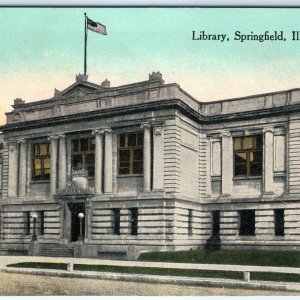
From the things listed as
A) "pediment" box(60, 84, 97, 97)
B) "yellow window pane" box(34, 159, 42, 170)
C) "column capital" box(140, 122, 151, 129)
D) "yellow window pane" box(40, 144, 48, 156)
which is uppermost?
"pediment" box(60, 84, 97, 97)

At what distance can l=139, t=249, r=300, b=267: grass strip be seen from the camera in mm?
33284

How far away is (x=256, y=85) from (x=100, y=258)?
48.2 feet

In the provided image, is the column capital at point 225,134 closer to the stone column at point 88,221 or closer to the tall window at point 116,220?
the tall window at point 116,220

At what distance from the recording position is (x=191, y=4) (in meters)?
26.0

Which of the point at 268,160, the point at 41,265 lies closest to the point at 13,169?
the point at 41,265

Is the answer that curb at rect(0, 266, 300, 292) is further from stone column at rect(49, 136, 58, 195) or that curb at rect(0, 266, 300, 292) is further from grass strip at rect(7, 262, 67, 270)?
stone column at rect(49, 136, 58, 195)

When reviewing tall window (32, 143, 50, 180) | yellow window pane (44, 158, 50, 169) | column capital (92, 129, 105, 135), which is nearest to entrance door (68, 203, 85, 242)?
tall window (32, 143, 50, 180)

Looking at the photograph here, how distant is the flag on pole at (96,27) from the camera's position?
27703mm

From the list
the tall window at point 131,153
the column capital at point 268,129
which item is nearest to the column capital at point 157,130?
the tall window at point 131,153

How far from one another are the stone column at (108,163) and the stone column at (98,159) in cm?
45

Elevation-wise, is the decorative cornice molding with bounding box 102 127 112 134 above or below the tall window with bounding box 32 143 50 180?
above

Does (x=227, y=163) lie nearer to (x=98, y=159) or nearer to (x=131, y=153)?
(x=131, y=153)

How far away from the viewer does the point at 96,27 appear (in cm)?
2842

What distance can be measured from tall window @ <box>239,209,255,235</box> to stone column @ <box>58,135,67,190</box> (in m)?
12.3
